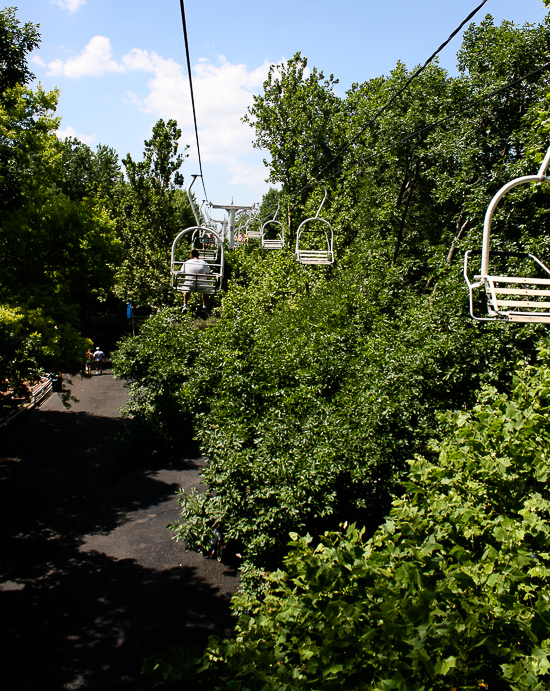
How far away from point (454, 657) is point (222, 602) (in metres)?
7.09

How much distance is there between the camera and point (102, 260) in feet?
49.5

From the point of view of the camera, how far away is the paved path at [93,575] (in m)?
6.96

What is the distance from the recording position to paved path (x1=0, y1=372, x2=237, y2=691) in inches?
274

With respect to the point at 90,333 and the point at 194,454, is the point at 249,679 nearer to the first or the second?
the point at 194,454

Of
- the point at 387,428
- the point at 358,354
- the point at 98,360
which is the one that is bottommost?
the point at 98,360

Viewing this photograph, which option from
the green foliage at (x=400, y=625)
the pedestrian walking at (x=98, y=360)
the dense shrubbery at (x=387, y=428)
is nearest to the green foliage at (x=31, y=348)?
the dense shrubbery at (x=387, y=428)

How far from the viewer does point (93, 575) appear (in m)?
8.95

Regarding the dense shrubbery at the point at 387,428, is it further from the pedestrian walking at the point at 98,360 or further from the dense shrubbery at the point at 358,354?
the pedestrian walking at the point at 98,360

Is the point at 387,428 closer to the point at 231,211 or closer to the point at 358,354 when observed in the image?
the point at 358,354

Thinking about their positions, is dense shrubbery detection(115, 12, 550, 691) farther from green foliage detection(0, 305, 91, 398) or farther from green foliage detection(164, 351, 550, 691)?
green foliage detection(0, 305, 91, 398)

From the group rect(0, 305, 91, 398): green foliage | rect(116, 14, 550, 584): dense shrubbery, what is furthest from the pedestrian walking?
rect(0, 305, 91, 398): green foliage

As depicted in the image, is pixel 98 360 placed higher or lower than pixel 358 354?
lower

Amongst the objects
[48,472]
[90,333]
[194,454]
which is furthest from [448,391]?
[90,333]

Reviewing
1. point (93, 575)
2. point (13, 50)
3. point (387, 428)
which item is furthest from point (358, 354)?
point (13, 50)
